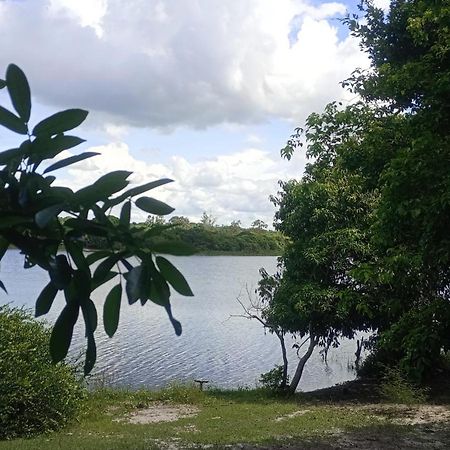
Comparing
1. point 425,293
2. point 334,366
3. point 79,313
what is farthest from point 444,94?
point 334,366

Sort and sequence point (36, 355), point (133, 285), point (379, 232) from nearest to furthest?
point (133, 285), point (379, 232), point (36, 355)

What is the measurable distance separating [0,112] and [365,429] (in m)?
7.88

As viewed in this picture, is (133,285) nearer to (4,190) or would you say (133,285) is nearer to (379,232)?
(4,190)

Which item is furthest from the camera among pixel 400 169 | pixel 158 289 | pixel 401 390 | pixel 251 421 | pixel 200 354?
pixel 200 354

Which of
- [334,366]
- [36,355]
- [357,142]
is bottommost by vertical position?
[334,366]

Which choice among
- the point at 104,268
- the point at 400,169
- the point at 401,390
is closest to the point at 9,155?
the point at 104,268

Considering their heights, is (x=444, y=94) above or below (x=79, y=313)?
above

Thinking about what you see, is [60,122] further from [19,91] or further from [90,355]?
[90,355]

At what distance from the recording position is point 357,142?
24.9 feet

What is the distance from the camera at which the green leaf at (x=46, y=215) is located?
1.25 metres

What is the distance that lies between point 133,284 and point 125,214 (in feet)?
0.61

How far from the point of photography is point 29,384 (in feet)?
33.3

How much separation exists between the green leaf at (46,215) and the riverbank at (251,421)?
226 inches

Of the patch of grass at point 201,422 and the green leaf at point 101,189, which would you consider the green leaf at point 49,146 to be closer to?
the green leaf at point 101,189
